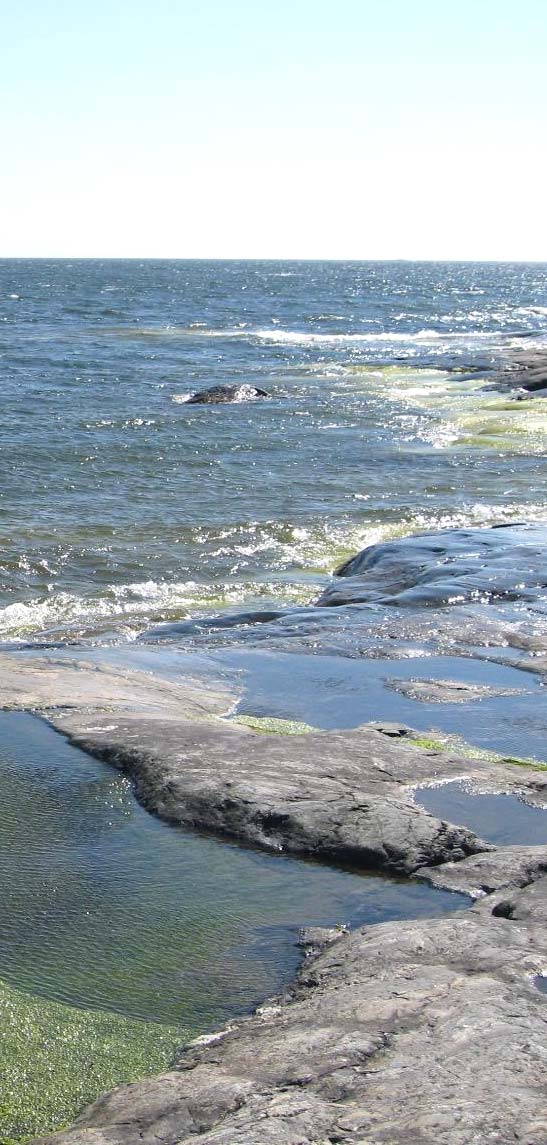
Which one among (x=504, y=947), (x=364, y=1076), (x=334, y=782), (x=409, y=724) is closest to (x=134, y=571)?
(x=409, y=724)

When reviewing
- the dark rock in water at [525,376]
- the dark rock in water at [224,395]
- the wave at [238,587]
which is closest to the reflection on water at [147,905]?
the wave at [238,587]

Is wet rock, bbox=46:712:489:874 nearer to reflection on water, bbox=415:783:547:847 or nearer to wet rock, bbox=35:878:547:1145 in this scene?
reflection on water, bbox=415:783:547:847

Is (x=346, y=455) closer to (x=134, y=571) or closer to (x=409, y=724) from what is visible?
(x=134, y=571)

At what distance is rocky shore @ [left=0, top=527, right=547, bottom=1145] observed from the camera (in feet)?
14.1

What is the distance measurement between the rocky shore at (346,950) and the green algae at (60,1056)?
200 mm

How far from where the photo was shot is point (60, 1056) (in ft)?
17.8

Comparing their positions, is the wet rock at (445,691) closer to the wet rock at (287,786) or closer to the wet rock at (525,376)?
the wet rock at (287,786)

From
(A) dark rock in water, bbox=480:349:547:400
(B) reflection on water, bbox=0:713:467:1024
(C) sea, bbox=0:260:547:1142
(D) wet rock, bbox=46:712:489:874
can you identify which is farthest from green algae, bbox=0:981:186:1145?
(A) dark rock in water, bbox=480:349:547:400

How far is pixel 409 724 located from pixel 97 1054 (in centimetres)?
569

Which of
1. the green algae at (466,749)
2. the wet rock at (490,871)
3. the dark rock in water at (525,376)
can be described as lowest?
the green algae at (466,749)

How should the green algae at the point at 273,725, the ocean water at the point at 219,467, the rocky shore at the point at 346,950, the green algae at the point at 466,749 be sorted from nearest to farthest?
the rocky shore at the point at 346,950, the green algae at the point at 466,749, the green algae at the point at 273,725, the ocean water at the point at 219,467

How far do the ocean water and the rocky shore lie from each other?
561 centimetres

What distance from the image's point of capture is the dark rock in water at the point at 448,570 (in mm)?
15906

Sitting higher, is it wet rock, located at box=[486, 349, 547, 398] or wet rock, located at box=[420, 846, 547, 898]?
wet rock, located at box=[486, 349, 547, 398]
